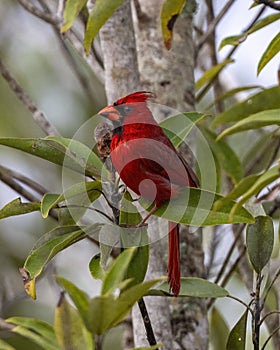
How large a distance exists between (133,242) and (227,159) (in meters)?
1.04

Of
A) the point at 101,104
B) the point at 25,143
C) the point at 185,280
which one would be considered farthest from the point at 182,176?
the point at 101,104

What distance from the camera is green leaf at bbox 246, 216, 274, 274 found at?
127cm

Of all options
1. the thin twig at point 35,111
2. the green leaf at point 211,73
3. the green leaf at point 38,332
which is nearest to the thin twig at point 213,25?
the green leaf at point 211,73

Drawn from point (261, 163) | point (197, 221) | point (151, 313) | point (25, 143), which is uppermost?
point (25, 143)

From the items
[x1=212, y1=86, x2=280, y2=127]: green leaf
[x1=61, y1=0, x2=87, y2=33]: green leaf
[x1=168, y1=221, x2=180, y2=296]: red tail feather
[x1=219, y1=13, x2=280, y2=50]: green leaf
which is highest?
[x1=61, y1=0, x2=87, y2=33]: green leaf

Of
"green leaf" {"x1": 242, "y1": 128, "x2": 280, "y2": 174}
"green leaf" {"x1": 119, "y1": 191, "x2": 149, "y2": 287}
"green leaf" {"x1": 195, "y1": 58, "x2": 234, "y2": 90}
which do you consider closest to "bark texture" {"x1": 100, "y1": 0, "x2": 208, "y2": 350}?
"green leaf" {"x1": 195, "y1": 58, "x2": 234, "y2": 90}

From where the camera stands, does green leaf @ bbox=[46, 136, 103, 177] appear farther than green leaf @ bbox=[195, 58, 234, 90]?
No

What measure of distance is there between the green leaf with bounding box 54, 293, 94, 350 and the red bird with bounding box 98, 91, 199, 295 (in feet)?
1.38

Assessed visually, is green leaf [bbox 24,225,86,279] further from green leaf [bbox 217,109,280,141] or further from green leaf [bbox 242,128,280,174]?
green leaf [bbox 242,128,280,174]

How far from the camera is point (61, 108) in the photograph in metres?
3.42

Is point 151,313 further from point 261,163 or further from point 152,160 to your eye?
point 261,163

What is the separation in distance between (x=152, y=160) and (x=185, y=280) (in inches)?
9.1

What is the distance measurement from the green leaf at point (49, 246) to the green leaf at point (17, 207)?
5cm

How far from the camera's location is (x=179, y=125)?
1.50 meters
